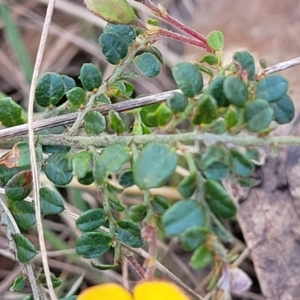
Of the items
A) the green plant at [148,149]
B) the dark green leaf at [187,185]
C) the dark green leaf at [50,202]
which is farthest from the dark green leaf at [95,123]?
the dark green leaf at [187,185]

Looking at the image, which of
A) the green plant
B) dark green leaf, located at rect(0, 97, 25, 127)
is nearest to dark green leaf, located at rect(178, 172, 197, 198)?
the green plant

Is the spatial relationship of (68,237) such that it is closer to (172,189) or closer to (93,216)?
(172,189)

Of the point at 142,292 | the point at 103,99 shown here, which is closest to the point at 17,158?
the point at 103,99

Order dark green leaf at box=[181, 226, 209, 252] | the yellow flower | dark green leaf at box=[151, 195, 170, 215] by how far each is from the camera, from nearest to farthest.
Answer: the yellow flower
dark green leaf at box=[181, 226, 209, 252]
dark green leaf at box=[151, 195, 170, 215]

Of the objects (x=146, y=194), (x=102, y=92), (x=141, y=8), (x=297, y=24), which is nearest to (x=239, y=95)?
(x=146, y=194)

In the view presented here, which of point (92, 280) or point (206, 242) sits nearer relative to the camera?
point (206, 242)

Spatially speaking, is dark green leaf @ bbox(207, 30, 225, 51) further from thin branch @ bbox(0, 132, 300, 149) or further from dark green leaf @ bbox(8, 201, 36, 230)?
dark green leaf @ bbox(8, 201, 36, 230)
